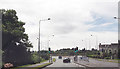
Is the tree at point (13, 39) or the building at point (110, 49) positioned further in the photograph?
the building at point (110, 49)

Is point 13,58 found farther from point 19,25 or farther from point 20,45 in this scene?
point 19,25

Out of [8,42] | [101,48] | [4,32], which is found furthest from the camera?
[101,48]

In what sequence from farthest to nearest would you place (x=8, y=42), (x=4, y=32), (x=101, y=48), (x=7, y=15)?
(x=101, y=48) → (x=7, y=15) → (x=8, y=42) → (x=4, y=32)

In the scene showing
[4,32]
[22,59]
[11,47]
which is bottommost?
[22,59]

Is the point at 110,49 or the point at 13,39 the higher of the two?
the point at 13,39

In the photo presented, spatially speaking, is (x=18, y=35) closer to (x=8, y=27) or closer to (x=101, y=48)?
(x=8, y=27)

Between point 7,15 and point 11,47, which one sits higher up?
point 7,15

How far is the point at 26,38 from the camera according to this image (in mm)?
58969

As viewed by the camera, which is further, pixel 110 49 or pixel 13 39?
pixel 110 49

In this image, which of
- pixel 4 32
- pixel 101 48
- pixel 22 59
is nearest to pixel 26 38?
pixel 22 59

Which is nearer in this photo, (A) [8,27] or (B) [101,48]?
(A) [8,27]

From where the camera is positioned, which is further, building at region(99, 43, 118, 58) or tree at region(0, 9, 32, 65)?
building at region(99, 43, 118, 58)

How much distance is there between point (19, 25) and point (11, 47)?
736 cm

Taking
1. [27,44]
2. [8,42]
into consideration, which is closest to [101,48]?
[27,44]
